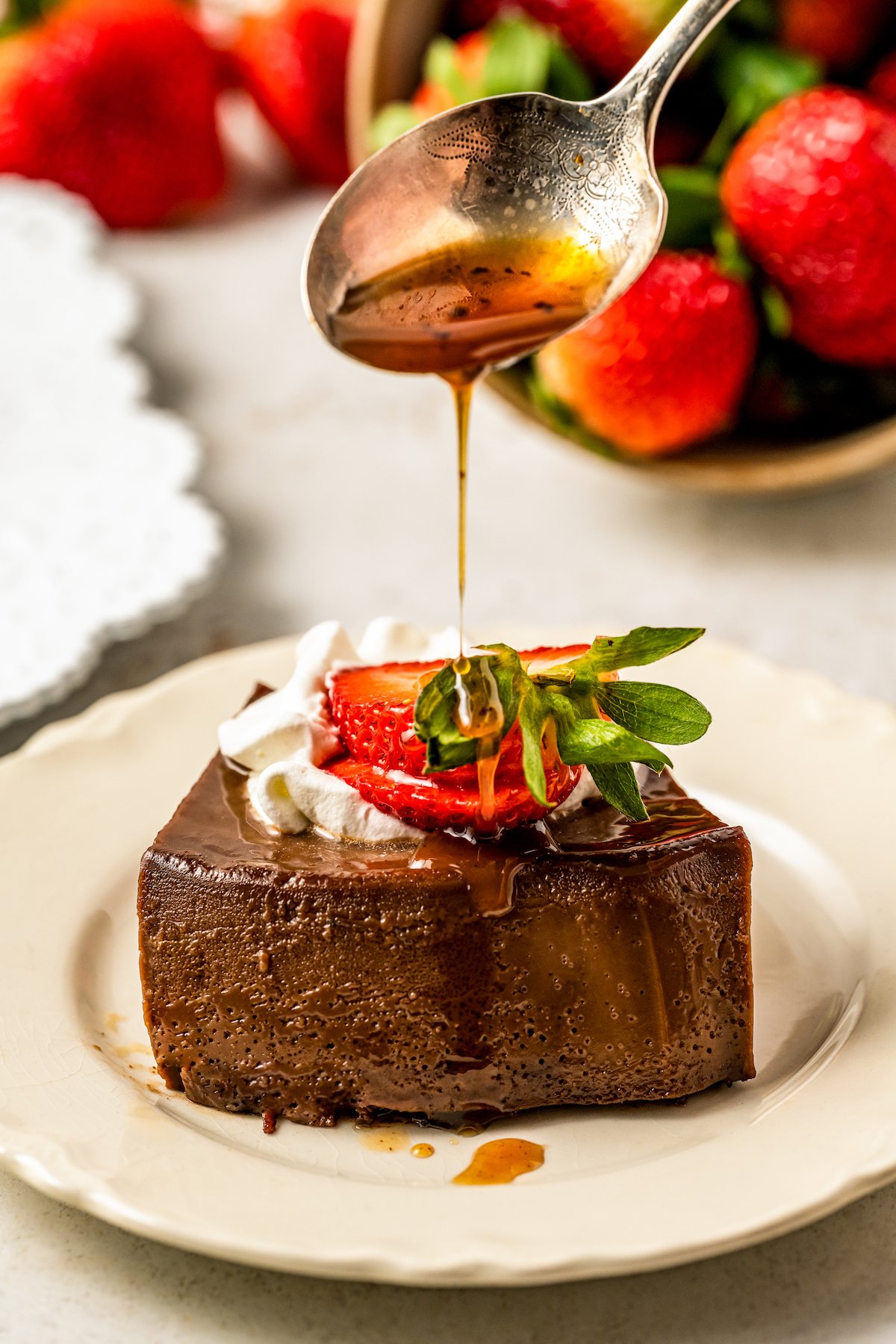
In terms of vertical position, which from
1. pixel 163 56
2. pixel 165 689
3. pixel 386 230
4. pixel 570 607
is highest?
pixel 386 230

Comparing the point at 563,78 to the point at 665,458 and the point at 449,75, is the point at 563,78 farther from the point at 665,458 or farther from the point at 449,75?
the point at 665,458

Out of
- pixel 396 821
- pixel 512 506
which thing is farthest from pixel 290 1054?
pixel 512 506

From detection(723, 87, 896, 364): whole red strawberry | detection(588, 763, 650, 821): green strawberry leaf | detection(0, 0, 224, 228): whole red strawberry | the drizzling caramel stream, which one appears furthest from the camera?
detection(0, 0, 224, 228): whole red strawberry

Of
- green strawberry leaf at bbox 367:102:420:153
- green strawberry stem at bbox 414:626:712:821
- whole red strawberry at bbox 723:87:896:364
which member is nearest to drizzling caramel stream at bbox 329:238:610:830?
green strawberry stem at bbox 414:626:712:821

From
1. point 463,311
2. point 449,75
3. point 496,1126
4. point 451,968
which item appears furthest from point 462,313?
point 449,75

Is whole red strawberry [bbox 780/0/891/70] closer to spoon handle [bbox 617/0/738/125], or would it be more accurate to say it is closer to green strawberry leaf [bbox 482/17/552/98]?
green strawberry leaf [bbox 482/17/552/98]

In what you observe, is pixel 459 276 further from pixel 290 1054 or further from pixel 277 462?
pixel 277 462
